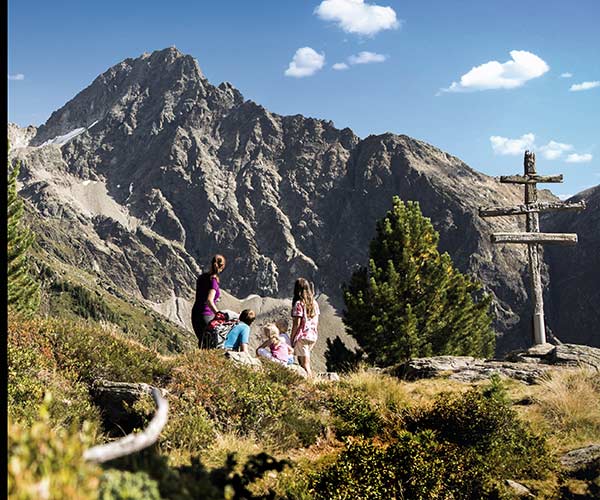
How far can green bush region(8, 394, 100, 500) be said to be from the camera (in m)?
2.59

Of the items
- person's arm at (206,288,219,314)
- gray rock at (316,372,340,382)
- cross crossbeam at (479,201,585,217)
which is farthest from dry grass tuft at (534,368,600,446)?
person's arm at (206,288,219,314)

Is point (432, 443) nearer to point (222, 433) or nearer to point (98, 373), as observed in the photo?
point (222, 433)

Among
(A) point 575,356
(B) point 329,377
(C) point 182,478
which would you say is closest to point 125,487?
(C) point 182,478

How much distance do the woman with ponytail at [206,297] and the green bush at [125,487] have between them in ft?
31.2

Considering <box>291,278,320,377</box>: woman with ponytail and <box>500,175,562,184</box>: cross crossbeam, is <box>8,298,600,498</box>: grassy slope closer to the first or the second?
<box>291,278,320,377</box>: woman with ponytail

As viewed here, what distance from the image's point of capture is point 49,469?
2.76 meters

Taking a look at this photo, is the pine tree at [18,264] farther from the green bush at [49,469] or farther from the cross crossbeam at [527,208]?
the green bush at [49,469]

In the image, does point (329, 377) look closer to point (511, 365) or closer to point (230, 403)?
point (230, 403)

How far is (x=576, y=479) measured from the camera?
348 inches

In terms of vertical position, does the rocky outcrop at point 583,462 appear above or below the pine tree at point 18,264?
below

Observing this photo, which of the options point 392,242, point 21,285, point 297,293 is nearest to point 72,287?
point 21,285

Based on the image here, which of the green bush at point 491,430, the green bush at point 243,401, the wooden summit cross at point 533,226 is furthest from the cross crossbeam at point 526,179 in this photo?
the green bush at point 243,401

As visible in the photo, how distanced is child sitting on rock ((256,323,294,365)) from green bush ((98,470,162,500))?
35.7ft

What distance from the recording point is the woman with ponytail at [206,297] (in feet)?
41.4
